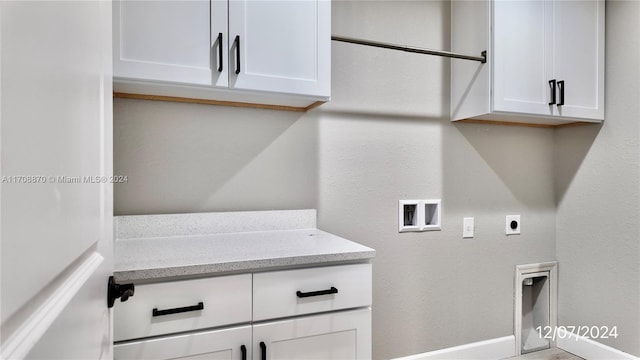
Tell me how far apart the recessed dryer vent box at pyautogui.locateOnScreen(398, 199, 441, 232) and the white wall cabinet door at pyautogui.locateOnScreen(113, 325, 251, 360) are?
114cm

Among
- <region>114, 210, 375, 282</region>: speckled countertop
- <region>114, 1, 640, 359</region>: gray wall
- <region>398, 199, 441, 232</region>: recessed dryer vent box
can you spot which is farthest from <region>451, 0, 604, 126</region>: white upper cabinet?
<region>114, 210, 375, 282</region>: speckled countertop

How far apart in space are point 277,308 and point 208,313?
0.74 ft

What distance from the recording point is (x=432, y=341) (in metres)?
2.14

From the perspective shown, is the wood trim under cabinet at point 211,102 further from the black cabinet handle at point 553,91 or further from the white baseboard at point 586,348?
the white baseboard at point 586,348

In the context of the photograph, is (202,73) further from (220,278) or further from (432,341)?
(432,341)

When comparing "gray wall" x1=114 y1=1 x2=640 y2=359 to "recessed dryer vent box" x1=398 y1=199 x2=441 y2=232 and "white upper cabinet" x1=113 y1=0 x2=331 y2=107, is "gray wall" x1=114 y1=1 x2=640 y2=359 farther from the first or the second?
"white upper cabinet" x1=113 y1=0 x2=331 y2=107

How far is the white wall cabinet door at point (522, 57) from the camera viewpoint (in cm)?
184

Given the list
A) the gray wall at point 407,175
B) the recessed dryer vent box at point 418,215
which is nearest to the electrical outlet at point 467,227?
the gray wall at point 407,175

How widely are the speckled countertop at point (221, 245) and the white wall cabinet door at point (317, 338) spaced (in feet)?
0.67

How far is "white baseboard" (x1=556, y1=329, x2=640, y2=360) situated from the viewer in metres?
2.06

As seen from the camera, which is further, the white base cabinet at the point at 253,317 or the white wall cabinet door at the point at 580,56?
the white wall cabinet door at the point at 580,56
